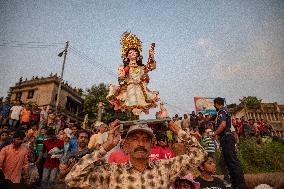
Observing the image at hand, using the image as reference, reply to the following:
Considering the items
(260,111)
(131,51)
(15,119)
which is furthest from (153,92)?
(260,111)

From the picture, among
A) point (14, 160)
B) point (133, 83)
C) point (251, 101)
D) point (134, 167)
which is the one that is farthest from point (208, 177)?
point (251, 101)

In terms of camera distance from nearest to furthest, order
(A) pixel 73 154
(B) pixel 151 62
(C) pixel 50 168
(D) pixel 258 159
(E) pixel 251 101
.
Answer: (A) pixel 73 154 < (C) pixel 50 168 < (D) pixel 258 159 < (B) pixel 151 62 < (E) pixel 251 101

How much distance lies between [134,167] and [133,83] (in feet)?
20.6

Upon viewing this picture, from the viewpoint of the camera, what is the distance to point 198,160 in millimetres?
2736

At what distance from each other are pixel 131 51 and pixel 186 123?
7.30m

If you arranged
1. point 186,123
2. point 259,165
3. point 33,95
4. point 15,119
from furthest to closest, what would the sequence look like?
point 33,95 < point 186,123 < point 15,119 < point 259,165

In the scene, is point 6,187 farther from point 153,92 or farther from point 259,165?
point 259,165

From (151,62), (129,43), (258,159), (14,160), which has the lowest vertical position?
(14,160)

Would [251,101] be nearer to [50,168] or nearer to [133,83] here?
[133,83]

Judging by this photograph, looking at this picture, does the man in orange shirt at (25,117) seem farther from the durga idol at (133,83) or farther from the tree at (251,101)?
the tree at (251,101)

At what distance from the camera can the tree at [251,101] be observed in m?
32.2

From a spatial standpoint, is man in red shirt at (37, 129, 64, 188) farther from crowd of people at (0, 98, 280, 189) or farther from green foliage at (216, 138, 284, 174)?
green foliage at (216, 138, 284, 174)

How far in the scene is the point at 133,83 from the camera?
347 inches

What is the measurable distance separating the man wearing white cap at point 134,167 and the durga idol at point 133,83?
5.66m
